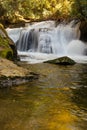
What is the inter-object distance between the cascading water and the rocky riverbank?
1430 centimetres

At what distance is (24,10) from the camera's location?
3878cm

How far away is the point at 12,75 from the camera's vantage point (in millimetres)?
11562

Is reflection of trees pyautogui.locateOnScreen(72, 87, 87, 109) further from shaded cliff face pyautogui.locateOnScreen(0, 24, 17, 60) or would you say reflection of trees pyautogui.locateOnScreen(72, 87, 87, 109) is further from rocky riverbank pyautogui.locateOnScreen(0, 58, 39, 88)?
shaded cliff face pyautogui.locateOnScreen(0, 24, 17, 60)

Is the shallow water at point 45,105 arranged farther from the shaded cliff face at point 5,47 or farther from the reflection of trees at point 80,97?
the shaded cliff face at point 5,47

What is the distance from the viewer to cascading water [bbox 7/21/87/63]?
2775 cm

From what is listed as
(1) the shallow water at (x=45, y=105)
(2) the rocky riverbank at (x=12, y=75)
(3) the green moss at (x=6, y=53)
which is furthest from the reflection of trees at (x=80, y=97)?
(3) the green moss at (x=6, y=53)

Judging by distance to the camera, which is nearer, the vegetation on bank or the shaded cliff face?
the shaded cliff face

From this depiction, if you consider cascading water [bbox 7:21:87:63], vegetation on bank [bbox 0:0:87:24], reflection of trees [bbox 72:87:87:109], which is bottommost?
cascading water [bbox 7:21:87:63]

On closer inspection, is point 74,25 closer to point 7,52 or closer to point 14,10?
point 14,10

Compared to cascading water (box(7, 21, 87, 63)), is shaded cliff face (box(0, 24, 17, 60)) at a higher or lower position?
higher

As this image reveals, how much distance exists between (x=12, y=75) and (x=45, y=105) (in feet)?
10.0

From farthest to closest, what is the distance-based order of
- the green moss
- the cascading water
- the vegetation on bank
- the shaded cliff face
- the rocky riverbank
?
the vegetation on bank → the cascading water → the shaded cliff face → the green moss → the rocky riverbank

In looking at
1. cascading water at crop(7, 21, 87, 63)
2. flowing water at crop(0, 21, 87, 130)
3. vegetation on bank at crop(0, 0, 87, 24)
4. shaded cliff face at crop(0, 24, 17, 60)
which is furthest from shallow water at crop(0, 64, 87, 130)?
vegetation on bank at crop(0, 0, 87, 24)

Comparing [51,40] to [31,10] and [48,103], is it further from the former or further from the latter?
[48,103]
